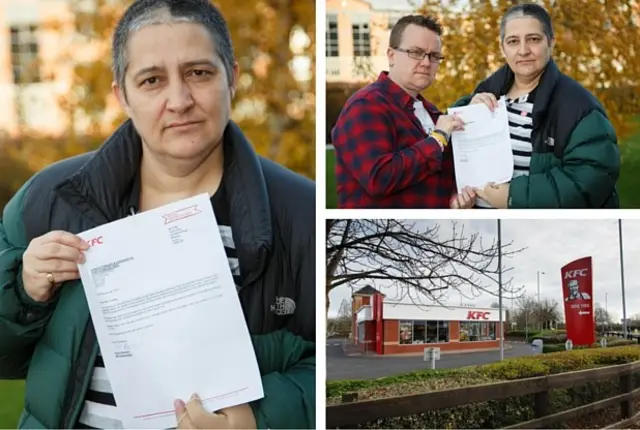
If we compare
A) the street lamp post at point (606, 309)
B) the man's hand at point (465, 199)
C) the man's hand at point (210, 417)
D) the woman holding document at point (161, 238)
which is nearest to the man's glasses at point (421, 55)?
the man's hand at point (465, 199)

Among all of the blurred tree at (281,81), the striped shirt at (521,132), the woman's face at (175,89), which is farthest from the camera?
the blurred tree at (281,81)

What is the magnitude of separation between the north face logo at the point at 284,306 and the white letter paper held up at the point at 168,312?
4.1 inches

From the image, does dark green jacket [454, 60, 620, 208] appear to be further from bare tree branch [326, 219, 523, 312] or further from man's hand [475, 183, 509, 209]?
bare tree branch [326, 219, 523, 312]

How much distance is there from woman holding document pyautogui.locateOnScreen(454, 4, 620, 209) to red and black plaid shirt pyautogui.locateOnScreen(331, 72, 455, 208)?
0.62ft

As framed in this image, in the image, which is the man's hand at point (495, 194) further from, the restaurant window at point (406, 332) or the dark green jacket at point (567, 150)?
the restaurant window at point (406, 332)

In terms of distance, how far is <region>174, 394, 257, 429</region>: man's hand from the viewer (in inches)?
90.8

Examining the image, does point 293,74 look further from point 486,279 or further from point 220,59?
point 486,279

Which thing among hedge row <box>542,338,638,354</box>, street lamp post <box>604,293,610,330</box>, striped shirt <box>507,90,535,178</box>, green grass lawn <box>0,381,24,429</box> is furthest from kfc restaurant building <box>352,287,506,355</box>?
green grass lawn <box>0,381,24,429</box>

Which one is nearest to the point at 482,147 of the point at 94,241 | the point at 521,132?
the point at 521,132

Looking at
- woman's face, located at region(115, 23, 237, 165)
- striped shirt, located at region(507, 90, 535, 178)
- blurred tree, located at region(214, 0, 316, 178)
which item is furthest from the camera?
blurred tree, located at region(214, 0, 316, 178)

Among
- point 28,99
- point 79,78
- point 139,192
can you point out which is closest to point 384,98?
point 139,192

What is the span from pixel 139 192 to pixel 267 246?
1.33ft

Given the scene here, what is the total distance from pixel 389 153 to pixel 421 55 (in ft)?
1.00

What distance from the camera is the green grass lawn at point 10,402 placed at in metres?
2.38
